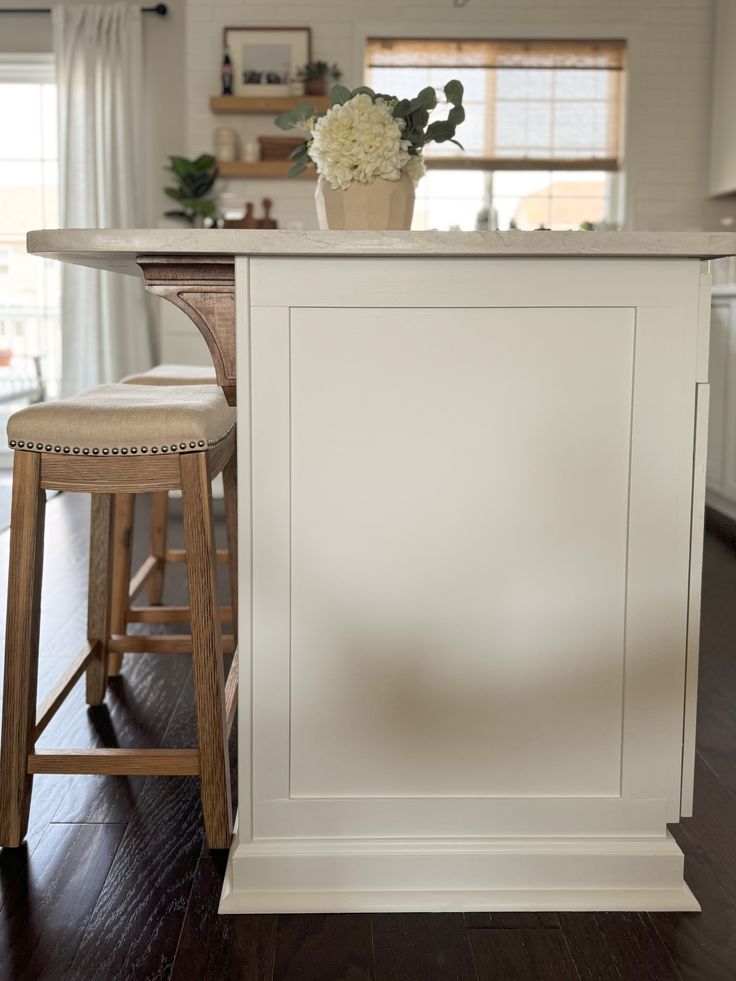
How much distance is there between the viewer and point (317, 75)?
17.6 ft

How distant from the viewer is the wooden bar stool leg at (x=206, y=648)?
1648mm

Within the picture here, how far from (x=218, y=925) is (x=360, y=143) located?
1219mm

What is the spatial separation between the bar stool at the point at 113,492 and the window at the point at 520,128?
13.7 feet

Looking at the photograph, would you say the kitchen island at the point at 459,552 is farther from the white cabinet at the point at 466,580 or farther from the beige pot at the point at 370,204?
the beige pot at the point at 370,204

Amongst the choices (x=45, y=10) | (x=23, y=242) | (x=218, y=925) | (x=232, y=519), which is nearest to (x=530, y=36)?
(x=45, y=10)

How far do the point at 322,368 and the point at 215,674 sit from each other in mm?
537

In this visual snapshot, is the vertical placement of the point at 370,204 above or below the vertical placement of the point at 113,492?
above

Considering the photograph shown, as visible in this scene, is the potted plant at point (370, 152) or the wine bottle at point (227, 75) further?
the wine bottle at point (227, 75)

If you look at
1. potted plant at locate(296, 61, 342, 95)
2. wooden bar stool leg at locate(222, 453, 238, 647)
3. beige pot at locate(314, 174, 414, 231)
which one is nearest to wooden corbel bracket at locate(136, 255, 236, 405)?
beige pot at locate(314, 174, 414, 231)

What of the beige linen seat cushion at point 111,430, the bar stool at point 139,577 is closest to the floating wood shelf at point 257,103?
the bar stool at point 139,577

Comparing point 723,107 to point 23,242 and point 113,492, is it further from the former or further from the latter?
point 113,492

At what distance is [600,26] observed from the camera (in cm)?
543

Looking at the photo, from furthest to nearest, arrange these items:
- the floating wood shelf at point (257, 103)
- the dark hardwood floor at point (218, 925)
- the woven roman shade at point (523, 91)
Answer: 1. the woven roman shade at point (523, 91)
2. the floating wood shelf at point (257, 103)
3. the dark hardwood floor at point (218, 925)

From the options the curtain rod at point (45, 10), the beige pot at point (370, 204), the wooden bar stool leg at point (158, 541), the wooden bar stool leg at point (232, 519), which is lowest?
the wooden bar stool leg at point (158, 541)
